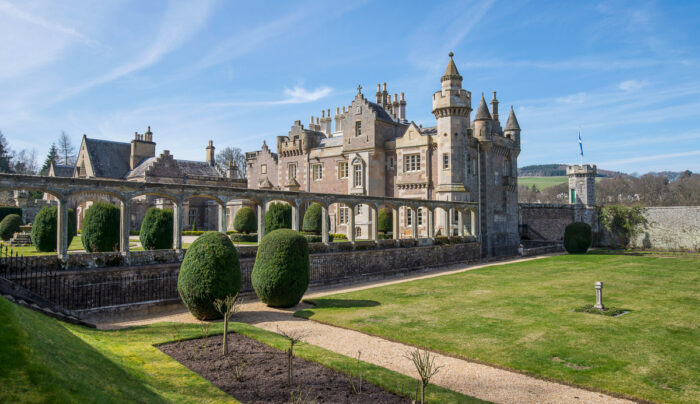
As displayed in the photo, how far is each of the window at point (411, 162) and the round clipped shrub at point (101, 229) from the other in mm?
19802

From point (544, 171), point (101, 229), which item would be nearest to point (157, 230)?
point (101, 229)

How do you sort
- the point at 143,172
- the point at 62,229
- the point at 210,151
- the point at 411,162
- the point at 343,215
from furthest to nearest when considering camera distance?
the point at 210,151
the point at 143,172
the point at 343,215
the point at 411,162
the point at 62,229

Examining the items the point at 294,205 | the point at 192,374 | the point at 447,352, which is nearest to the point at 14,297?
the point at 192,374

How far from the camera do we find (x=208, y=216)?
42.6m

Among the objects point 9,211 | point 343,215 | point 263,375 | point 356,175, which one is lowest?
point 263,375

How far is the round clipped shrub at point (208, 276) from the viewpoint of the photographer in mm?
11273

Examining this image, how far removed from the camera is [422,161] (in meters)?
30.8

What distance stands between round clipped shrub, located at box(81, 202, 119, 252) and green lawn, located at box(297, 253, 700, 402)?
31.7 feet

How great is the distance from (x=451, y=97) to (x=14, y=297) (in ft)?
82.8

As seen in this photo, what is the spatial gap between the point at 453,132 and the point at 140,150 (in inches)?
1176

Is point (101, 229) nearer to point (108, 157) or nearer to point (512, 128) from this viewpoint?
point (108, 157)

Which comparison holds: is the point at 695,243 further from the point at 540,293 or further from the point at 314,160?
the point at 314,160

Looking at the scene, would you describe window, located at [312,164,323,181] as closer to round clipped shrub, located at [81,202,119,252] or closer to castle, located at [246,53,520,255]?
castle, located at [246,53,520,255]

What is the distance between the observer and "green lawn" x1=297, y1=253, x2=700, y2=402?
7277 millimetres
